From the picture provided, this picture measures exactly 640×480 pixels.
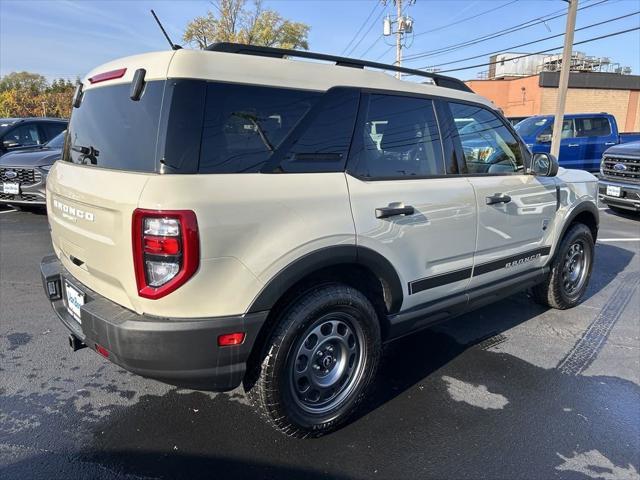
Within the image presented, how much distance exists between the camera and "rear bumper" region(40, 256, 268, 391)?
2094mm

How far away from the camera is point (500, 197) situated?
3.45 meters

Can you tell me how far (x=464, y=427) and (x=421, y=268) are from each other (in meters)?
0.95

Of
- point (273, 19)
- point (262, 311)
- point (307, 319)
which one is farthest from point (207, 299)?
point (273, 19)

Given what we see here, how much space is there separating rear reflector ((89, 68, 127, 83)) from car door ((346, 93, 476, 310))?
1268mm

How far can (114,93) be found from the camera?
251 cm

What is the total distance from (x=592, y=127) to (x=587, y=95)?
23911mm

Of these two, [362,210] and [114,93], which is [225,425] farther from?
[114,93]

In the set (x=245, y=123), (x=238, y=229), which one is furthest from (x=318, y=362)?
(x=245, y=123)

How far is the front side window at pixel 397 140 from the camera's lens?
2729 millimetres

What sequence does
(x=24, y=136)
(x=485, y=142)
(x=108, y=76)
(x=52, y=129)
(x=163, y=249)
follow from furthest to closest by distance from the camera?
(x=52, y=129) < (x=24, y=136) < (x=485, y=142) < (x=108, y=76) < (x=163, y=249)

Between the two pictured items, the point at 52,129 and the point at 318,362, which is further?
the point at 52,129

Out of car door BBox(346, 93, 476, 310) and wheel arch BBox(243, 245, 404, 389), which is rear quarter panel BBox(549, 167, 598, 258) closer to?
car door BBox(346, 93, 476, 310)

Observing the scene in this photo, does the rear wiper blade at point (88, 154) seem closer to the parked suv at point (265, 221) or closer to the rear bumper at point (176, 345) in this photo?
the parked suv at point (265, 221)

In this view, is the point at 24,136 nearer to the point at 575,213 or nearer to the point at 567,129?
the point at 575,213
